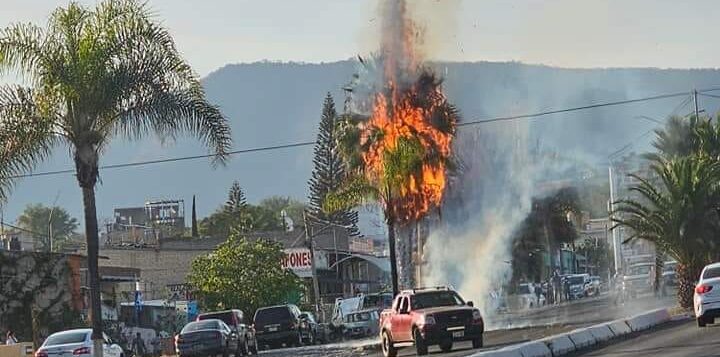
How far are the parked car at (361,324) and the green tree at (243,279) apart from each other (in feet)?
41.1

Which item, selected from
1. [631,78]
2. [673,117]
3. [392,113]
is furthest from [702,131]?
[631,78]

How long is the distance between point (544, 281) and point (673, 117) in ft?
89.2

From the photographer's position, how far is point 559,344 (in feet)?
98.5

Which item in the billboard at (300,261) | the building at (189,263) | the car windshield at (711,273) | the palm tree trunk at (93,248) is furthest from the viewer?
the building at (189,263)

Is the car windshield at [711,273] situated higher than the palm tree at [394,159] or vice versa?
the palm tree at [394,159]

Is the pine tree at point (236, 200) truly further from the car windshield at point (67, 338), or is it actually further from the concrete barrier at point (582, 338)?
the concrete barrier at point (582, 338)

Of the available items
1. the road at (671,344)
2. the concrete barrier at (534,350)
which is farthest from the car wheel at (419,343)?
the concrete barrier at (534,350)

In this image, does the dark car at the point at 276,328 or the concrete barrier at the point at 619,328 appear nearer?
the concrete barrier at the point at 619,328

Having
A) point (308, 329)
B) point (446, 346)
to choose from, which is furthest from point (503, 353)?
point (308, 329)

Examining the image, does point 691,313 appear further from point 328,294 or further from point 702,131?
point 328,294

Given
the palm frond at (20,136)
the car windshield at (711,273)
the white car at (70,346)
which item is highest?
the palm frond at (20,136)

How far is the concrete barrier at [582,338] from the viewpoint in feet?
103

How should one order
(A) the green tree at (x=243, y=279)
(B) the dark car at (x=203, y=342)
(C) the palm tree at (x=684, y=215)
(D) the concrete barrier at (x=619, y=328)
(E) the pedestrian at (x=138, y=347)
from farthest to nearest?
(A) the green tree at (x=243, y=279)
(E) the pedestrian at (x=138, y=347)
(C) the palm tree at (x=684, y=215)
(B) the dark car at (x=203, y=342)
(D) the concrete barrier at (x=619, y=328)

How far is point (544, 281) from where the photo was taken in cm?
9200
